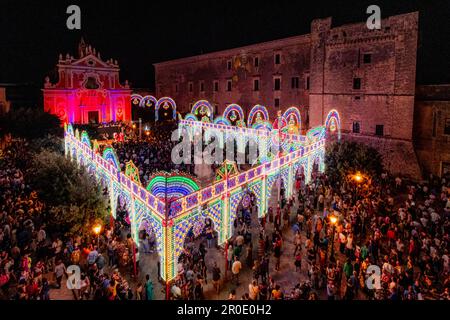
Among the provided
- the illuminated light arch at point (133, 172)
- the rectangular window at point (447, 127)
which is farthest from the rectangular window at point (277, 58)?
the illuminated light arch at point (133, 172)

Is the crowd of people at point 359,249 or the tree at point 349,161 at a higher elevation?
the tree at point 349,161

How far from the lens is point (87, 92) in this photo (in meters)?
41.9

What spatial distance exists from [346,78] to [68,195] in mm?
21410

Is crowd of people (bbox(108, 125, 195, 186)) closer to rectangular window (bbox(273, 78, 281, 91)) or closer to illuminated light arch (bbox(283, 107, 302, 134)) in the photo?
illuminated light arch (bbox(283, 107, 302, 134))

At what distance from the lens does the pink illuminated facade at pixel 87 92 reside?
3972cm

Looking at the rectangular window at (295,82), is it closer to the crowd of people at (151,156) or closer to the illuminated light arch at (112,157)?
the crowd of people at (151,156)

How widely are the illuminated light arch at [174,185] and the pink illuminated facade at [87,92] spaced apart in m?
31.1

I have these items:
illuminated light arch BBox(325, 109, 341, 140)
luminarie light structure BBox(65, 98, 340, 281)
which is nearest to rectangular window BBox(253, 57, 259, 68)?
illuminated light arch BBox(325, 109, 341, 140)

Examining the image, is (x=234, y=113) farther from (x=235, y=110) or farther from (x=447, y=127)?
(x=447, y=127)

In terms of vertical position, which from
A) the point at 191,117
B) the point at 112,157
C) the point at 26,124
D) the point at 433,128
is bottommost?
the point at 112,157

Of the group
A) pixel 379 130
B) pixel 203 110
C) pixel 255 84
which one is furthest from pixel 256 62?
pixel 379 130

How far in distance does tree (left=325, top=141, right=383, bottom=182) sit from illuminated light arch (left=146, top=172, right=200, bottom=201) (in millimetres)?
10451
